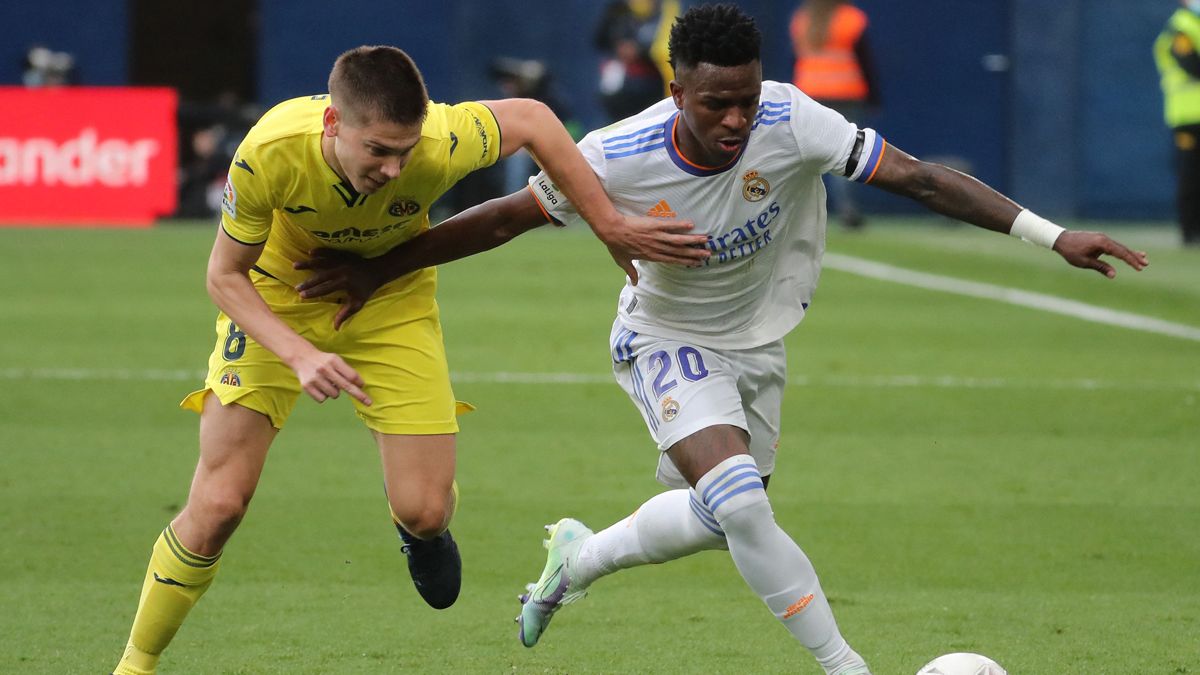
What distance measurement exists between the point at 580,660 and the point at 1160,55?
51.0 feet

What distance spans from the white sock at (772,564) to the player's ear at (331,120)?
1.43 meters

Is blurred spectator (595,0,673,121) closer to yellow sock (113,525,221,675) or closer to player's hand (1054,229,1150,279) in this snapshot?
player's hand (1054,229,1150,279)

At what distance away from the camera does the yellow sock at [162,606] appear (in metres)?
5.00

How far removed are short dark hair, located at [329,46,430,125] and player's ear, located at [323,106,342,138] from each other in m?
0.04

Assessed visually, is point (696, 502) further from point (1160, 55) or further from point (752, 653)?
point (1160, 55)

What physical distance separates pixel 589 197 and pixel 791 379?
19.7ft

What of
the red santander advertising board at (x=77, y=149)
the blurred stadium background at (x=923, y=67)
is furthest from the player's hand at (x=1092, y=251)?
the blurred stadium background at (x=923, y=67)

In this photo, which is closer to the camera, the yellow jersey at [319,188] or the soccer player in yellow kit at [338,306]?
the soccer player in yellow kit at [338,306]

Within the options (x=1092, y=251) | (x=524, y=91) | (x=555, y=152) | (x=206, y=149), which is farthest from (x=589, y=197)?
(x=524, y=91)

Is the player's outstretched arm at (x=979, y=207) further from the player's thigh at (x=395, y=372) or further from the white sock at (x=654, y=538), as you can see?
the player's thigh at (x=395, y=372)

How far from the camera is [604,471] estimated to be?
8.25 m

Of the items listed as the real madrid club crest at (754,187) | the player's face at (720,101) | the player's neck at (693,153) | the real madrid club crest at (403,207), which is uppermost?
the player's face at (720,101)

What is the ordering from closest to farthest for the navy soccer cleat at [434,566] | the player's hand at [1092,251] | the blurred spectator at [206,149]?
the player's hand at [1092,251], the navy soccer cleat at [434,566], the blurred spectator at [206,149]

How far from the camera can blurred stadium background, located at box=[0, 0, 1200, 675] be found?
5.62 m
